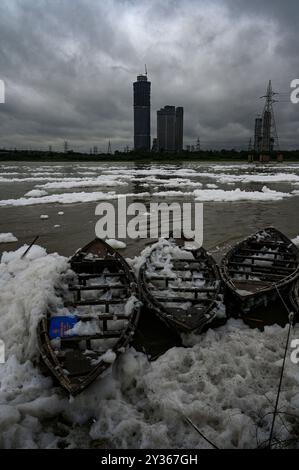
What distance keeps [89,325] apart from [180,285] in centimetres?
210

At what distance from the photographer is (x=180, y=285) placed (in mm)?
5773

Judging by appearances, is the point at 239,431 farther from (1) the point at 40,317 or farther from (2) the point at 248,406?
(1) the point at 40,317

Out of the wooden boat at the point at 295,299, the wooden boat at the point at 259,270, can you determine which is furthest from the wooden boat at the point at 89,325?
the wooden boat at the point at 295,299

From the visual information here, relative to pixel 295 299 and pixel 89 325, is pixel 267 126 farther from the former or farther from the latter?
pixel 89 325

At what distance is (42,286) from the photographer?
511cm

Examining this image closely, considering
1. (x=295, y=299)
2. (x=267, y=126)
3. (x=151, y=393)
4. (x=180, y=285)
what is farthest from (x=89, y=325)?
(x=267, y=126)

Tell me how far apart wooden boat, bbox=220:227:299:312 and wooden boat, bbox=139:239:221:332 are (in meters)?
0.37

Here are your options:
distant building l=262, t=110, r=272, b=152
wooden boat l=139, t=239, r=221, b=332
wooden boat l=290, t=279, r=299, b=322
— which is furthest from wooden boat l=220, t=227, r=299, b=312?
distant building l=262, t=110, r=272, b=152

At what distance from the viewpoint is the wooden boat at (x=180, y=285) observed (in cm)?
444

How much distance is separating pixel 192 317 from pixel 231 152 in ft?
318

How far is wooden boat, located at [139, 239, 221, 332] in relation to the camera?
4.44 metres

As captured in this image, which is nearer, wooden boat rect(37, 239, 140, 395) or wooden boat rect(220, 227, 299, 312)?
wooden boat rect(37, 239, 140, 395)

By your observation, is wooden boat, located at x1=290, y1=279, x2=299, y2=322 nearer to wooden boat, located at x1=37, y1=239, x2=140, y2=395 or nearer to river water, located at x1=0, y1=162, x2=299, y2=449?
river water, located at x1=0, y1=162, x2=299, y2=449

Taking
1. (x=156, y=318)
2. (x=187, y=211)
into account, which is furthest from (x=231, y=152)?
(x=156, y=318)
